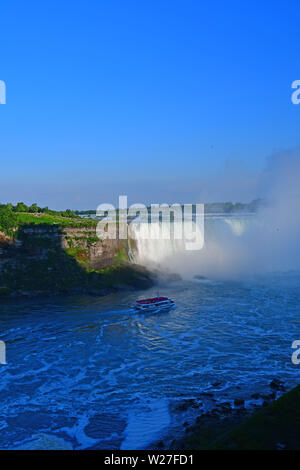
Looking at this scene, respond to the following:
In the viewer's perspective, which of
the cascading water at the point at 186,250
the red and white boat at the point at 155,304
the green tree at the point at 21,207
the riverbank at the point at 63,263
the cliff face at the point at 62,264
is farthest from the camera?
the green tree at the point at 21,207

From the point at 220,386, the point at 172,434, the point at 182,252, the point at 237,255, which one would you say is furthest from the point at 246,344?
the point at 237,255

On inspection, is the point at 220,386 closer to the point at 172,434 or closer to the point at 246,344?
the point at 172,434

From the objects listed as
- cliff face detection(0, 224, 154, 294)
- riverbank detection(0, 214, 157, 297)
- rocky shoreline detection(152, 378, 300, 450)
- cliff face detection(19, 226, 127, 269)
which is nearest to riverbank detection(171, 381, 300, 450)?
rocky shoreline detection(152, 378, 300, 450)

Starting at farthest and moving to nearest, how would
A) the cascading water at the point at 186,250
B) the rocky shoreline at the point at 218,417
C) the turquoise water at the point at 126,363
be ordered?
1. the cascading water at the point at 186,250
2. the turquoise water at the point at 126,363
3. the rocky shoreline at the point at 218,417

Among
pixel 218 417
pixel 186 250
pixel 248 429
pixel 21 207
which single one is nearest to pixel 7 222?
pixel 21 207

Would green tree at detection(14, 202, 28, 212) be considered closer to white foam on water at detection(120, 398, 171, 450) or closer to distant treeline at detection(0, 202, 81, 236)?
distant treeline at detection(0, 202, 81, 236)

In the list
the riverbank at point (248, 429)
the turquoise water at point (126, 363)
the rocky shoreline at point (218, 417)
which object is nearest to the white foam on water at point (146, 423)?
the turquoise water at point (126, 363)

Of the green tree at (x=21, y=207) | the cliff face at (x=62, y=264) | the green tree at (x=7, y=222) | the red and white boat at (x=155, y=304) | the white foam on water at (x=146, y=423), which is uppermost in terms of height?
the green tree at (x=21, y=207)

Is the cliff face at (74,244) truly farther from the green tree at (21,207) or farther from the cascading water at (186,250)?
the green tree at (21,207)

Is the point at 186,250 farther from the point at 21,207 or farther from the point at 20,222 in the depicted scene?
the point at 21,207
